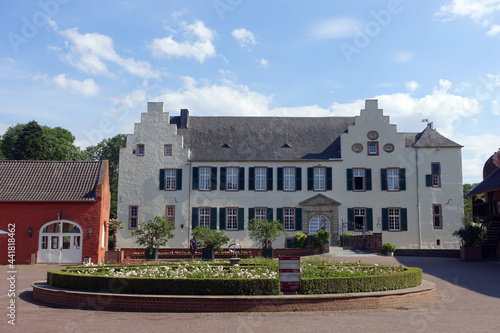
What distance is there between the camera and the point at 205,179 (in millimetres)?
34500

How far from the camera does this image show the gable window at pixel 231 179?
34438mm

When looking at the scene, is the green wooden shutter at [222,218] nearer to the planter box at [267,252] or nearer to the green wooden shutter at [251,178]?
the green wooden shutter at [251,178]

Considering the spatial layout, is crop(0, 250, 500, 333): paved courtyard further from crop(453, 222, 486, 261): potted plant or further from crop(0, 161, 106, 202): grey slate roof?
crop(0, 161, 106, 202): grey slate roof

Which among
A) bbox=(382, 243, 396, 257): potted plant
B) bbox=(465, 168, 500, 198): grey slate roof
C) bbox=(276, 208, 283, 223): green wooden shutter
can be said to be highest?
bbox=(465, 168, 500, 198): grey slate roof

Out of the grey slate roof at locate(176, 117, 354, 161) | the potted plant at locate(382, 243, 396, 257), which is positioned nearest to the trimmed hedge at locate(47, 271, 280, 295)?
the potted plant at locate(382, 243, 396, 257)

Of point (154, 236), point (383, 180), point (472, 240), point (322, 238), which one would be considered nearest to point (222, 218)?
point (154, 236)

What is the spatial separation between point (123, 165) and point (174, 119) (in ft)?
17.2

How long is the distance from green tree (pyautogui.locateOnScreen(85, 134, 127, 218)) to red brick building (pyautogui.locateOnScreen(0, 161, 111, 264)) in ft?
89.6

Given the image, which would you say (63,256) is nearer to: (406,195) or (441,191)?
(406,195)

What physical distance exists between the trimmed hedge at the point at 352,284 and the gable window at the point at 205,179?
73.6 ft

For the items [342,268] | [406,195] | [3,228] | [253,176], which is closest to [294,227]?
[253,176]

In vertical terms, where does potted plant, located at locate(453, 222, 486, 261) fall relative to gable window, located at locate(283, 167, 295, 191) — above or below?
below

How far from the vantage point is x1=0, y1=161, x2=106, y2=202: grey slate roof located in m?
27.1

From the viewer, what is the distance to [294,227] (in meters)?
34.1
